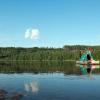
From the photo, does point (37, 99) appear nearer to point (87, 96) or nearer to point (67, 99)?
point (67, 99)

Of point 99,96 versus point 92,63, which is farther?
point 92,63

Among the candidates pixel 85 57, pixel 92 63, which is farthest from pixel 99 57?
pixel 92 63

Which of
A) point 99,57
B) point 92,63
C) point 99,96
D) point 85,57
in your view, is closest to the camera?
point 99,96

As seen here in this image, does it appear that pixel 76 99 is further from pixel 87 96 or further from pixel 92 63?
pixel 92 63

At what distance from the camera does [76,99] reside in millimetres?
35375

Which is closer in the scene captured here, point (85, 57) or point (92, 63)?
point (92, 63)

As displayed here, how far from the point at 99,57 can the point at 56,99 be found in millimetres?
165085

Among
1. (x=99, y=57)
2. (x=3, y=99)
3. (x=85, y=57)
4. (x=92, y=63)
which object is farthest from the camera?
(x=99, y=57)

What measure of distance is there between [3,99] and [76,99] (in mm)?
7988

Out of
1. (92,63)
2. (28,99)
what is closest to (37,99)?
(28,99)

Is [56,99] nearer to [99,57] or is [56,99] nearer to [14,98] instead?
[14,98]

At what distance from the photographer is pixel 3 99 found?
34812mm

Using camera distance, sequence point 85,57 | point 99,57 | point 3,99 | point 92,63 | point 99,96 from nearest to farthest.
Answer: point 3,99 < point 99,96 < point 92,63 < point 85,57 < point 99,57

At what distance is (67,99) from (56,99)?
125cm
